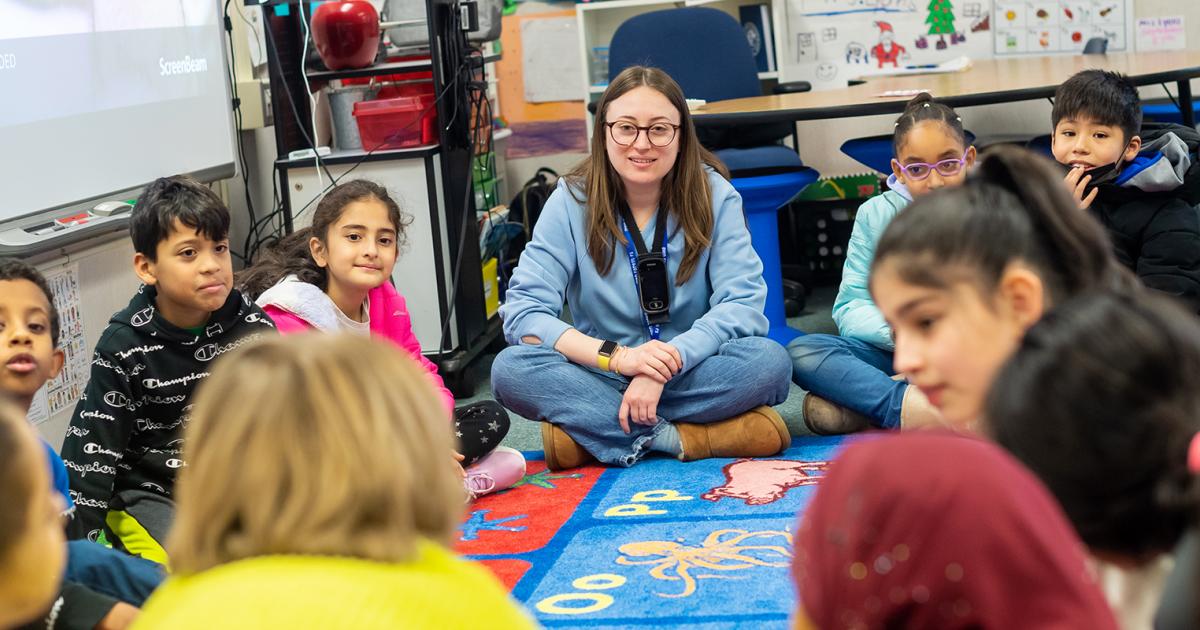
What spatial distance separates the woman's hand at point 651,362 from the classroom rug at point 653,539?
0.65 ft

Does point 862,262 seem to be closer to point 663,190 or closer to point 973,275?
point 663,190

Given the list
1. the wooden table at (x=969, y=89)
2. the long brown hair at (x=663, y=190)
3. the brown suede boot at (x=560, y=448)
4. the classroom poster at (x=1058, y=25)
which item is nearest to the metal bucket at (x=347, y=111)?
the wooden table at (x=969, y=89)

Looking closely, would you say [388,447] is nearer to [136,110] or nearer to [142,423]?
[142,423]

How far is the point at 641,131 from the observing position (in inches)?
105

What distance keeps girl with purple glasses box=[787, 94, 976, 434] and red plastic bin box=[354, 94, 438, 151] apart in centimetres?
126

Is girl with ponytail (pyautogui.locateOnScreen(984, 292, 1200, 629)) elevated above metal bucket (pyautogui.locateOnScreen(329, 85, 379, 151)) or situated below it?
below

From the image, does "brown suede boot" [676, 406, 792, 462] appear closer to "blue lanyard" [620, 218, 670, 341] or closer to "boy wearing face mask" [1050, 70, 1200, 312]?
"blue lanyard" [620, 218, 670, 341]

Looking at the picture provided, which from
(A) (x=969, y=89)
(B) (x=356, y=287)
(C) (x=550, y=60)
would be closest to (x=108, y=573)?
(B) (x=356, y=287)

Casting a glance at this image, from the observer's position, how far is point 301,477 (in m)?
0.87

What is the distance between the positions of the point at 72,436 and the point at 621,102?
4.25 ft

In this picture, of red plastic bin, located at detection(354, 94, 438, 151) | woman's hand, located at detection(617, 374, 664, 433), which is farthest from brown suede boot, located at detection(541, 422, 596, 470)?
red plastic bin, located at detection(354, 94, 438, 151)

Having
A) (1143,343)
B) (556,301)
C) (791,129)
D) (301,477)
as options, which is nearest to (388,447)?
(301,477)

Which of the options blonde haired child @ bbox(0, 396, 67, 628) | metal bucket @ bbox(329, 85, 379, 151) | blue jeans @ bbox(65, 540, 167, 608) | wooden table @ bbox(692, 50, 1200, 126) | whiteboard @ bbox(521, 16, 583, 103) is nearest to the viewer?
blonde haired child @ bbox(0, 396, 67, 628)

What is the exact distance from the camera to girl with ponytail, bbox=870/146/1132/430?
3.61 ft
